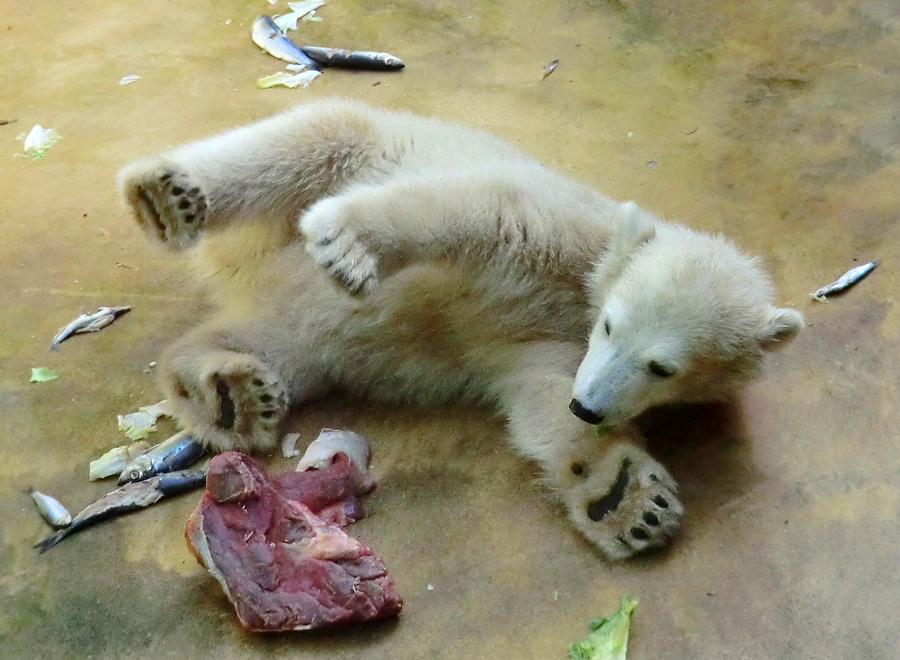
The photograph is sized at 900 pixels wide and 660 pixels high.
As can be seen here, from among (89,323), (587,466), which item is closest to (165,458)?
(89,323)

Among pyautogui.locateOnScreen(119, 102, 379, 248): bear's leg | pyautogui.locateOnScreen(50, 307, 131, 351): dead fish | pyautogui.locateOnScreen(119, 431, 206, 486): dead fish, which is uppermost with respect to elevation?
pyautogui.locateOnScreen(119, 102, 379, 248): bear's leg

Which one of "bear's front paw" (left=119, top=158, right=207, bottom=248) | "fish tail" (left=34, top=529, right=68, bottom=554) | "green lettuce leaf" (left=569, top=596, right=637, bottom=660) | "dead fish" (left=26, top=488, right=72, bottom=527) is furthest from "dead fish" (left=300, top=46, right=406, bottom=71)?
"green lettuce leaf" (left=569, top=596, right=637, bottom=660)

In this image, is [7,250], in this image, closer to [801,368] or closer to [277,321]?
[277,321]

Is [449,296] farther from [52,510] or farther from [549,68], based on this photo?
[549,68]

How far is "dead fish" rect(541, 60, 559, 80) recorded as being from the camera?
543cm

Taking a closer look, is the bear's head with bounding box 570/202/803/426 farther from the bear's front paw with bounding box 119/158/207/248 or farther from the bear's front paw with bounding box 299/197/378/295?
the bear's front paw with bounding box 119/158/207/248

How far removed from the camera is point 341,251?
2637 mm

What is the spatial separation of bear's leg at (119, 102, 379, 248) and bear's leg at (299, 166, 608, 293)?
0.33 metres

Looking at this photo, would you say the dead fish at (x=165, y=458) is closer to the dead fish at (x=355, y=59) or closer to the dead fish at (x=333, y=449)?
the dead fish at (x=333, y=449)

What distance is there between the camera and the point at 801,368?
3289 mm

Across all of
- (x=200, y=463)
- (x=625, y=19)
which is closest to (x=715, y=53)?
(x=625, y=19)

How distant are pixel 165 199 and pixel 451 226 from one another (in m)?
1.03

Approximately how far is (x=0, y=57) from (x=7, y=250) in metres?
2.37

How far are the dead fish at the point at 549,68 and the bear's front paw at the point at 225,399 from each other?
3208 millimetres
